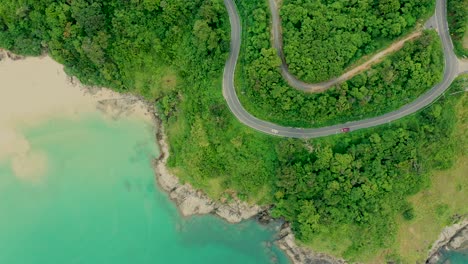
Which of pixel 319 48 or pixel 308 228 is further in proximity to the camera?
pixel 308 228

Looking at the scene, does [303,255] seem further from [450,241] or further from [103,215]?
→ [103,215]

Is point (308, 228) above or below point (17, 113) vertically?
below

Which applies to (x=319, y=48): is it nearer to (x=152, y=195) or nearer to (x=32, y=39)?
(x=152, y=195)

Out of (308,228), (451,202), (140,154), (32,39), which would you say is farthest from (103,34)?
(451,202)

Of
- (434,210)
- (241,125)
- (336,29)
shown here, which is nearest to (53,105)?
(241,125)

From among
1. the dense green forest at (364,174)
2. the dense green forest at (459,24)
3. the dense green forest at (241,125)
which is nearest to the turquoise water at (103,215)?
the dense green forest at (241,125)

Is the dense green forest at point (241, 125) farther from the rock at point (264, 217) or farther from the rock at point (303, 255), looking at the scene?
the rock at point (264, 217)
